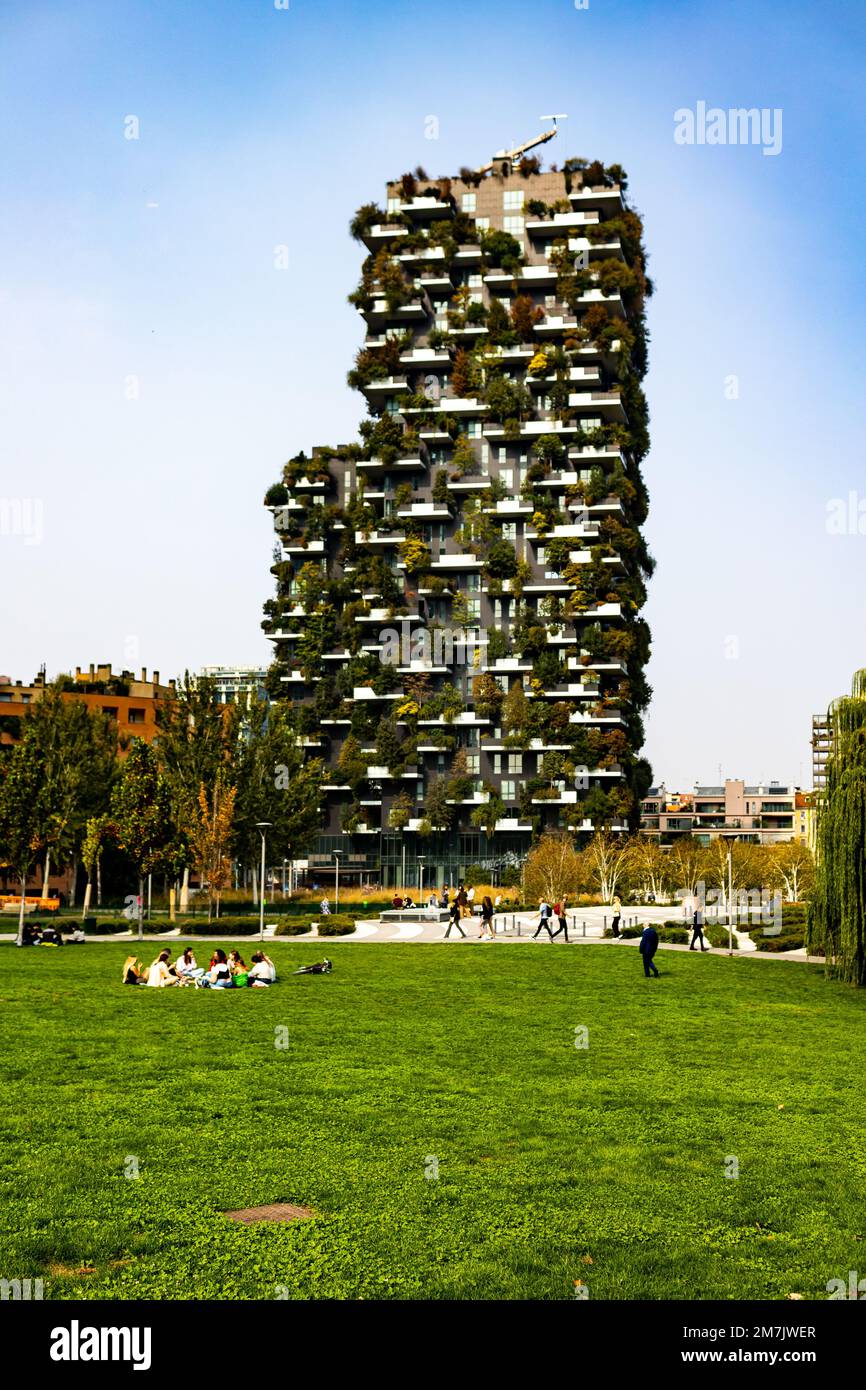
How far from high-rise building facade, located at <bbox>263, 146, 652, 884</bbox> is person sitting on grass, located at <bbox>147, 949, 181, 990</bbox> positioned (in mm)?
75000

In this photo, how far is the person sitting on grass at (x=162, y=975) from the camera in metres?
32.2

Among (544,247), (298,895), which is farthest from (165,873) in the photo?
(544,247)

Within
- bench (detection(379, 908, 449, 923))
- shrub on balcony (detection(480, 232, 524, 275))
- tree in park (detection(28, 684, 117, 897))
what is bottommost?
bench (detection(379, 908, 449, 923))

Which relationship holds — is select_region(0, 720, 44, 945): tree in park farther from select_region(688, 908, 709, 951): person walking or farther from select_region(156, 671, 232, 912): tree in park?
select_region(688, 908, 709, 951): person walking

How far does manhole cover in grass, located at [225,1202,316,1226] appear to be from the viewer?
10.6m

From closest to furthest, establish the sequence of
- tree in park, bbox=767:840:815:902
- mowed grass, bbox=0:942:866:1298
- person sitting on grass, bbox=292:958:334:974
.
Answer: mowed grass, bbox=0:942:866:1298 < person sitting on grass, bbox=292:958:334:974 < tree in park, bbox=767:840:815:902

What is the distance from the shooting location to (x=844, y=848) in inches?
→ 1350

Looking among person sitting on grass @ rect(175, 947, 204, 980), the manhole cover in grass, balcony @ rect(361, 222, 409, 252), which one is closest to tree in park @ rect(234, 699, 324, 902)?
person sitting on grass @ rect(175, 947, 204, 980)

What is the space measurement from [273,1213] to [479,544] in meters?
→ 104

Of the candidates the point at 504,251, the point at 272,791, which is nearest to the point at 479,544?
the point at 504,251

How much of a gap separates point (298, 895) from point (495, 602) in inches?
1200

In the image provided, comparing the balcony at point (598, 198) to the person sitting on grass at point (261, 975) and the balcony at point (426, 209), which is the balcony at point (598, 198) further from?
the person sitting on grass at point (261, 975)

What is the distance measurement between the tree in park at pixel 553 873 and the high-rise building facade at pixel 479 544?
42.9 ft
